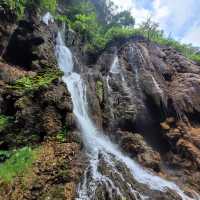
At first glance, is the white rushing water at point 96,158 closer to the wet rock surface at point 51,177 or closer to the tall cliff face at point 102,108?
the tall cliff face at point 102,108

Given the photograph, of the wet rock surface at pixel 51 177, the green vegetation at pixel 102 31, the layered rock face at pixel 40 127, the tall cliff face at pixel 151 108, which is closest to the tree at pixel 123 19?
the green vegetation at pixel 102 31

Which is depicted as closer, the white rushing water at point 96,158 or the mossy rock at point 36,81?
the white rushing water at point 96,158

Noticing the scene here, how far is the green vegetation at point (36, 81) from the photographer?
963 cm

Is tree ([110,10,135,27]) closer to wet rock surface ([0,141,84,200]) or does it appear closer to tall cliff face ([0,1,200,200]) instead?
tall cliff face ([0,1,200,200])

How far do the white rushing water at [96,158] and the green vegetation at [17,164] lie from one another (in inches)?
67.6

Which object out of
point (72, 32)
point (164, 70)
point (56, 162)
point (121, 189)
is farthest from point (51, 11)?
point (121, 189)

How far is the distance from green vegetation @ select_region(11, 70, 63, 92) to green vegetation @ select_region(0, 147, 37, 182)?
2.77 metres

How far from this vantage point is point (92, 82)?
13.8 m

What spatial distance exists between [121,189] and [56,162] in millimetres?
2085

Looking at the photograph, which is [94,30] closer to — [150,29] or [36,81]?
[150,29]

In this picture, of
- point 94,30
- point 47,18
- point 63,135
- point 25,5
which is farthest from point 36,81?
point 94,30

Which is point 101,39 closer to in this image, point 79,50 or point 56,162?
point 79,50

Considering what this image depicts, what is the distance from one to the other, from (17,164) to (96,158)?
2737mm

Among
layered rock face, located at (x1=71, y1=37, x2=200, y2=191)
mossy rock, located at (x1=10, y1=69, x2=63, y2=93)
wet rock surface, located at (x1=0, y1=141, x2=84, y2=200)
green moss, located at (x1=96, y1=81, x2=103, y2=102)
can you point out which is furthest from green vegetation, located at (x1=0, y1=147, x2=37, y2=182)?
green moss, located at (x1=96, y1=81, x2=103, y2=102)
